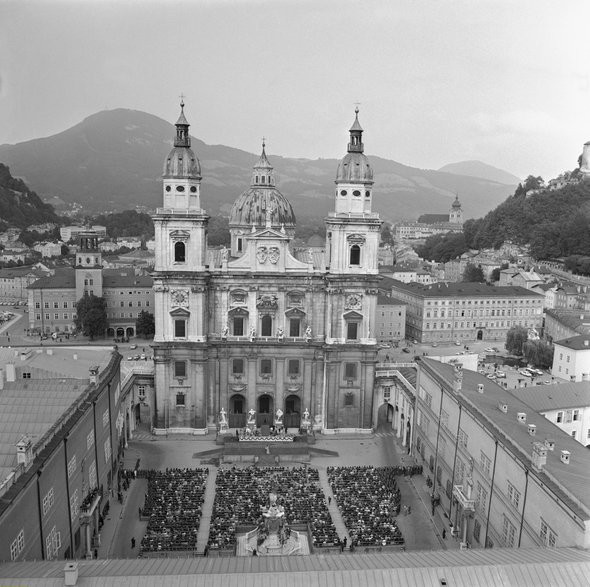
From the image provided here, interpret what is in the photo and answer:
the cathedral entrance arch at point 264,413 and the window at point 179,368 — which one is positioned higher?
the window at point 179,368

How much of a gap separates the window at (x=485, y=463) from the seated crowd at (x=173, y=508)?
16.1 m

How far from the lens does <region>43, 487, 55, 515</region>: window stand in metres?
29.0

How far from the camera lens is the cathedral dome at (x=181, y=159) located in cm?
→ 5375

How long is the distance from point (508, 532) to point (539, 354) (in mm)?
52194

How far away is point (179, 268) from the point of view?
54094mm

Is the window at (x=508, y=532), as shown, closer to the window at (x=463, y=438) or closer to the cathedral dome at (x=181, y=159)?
the window at (x=463, y=438)

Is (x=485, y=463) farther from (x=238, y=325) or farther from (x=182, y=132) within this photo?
(x=182, y=132)

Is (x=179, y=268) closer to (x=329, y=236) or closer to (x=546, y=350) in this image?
(x=329, y=236)

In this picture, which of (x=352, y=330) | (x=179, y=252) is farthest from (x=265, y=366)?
(x=179, y=252)

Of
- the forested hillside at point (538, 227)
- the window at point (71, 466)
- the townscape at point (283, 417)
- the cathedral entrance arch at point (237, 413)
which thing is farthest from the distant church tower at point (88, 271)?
the forested hillside at point (538, 227)

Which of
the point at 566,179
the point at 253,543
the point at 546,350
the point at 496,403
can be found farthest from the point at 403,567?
the point at 566,179

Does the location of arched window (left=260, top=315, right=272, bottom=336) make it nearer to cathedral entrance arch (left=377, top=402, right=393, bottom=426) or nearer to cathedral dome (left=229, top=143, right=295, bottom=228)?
cathedral entrance arch (left=377, top=402, right=393, bottom=426)

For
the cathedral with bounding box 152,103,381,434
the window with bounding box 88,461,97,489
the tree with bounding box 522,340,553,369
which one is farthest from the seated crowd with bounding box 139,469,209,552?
the tree with bounding box 522,340,553,369

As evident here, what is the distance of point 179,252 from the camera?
54375 mm
